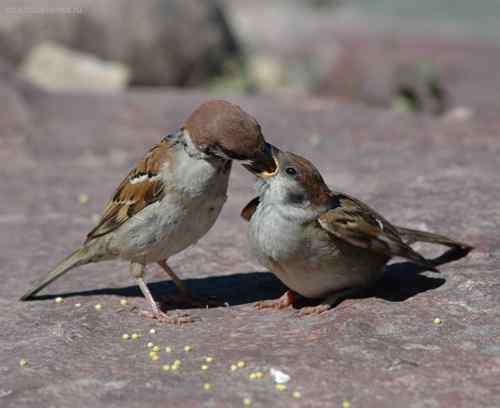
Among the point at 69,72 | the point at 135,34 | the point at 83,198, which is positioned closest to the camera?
the point at 83,198

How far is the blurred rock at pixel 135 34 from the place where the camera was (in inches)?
618

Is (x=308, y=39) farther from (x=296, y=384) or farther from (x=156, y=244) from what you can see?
→ (x=296, y=384)

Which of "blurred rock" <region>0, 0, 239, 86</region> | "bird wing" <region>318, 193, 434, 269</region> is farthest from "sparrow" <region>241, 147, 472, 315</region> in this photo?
"blurred rock" <region>0, 0, 239, 86</region>

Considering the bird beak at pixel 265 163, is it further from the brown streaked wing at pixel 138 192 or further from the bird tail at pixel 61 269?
the bird tail at pixel 61 269

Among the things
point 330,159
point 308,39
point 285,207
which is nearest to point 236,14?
point 308,39

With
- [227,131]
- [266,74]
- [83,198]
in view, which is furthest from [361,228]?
[266,74]

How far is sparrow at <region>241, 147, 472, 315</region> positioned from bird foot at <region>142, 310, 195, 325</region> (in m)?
0.69

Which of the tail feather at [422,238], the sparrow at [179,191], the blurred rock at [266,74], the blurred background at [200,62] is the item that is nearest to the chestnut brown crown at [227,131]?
the sparrow at [179,191]

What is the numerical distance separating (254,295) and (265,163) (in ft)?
4.31

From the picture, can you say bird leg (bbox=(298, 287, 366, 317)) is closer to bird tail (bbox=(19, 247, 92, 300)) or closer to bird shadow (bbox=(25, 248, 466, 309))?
bird shadow (bbox=(25, 248, 466, 309))

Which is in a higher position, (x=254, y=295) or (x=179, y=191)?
(x=179, y=191)

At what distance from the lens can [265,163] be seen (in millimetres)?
5676

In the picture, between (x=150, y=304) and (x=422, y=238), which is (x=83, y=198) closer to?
(x=150, y=304)

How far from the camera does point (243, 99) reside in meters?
12.5
